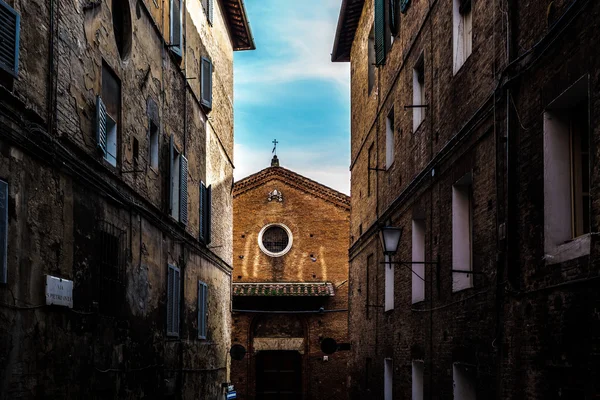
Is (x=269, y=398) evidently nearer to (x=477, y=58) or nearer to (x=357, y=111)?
(x=357, y=111)

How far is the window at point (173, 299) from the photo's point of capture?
1399cm

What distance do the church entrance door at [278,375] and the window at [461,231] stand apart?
2138 centimetres

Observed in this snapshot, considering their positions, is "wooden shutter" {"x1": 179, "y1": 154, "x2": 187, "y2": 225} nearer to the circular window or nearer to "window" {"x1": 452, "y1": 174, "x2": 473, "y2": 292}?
"window" {"x1": 452, "y1": 174, "x2": 473, "y2": 292}

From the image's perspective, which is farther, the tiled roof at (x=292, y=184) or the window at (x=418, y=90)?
the tiled roof at (x=292, y=184)

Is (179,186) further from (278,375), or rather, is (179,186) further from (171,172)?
(278,375)

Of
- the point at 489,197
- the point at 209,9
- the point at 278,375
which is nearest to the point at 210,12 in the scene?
the point at 209,9

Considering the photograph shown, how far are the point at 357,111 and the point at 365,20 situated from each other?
2.81 meters

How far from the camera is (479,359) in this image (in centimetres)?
945

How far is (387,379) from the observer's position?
16.4 meters

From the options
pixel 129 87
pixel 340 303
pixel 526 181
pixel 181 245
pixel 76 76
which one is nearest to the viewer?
pixel 526 181

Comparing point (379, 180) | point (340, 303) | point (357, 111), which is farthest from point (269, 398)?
point (379, 180)

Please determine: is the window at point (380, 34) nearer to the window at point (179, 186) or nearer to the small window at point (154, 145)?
the window at point (179, 186)

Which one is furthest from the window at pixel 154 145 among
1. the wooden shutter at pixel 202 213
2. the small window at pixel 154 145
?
the wooden shutter at pixel 202 213

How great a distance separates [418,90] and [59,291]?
7644 mm
